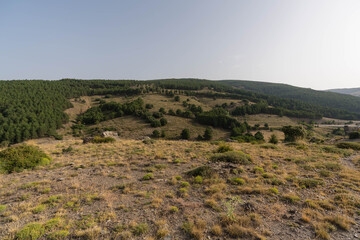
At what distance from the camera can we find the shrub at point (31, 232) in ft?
16.4

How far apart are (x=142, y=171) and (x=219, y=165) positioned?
6.95 m

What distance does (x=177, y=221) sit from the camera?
A: 607 cm

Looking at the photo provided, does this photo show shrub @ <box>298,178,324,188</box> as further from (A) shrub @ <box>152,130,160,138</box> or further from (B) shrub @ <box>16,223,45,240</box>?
(A) shrub @ <box>152,130,160,138</box>

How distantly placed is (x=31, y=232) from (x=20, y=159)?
37.7 ft

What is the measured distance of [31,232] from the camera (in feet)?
16.8

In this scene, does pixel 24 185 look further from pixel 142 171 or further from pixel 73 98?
pixel 73 98

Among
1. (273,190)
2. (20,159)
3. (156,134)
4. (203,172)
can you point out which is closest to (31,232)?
(203,172)

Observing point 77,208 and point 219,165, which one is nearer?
point 77,208

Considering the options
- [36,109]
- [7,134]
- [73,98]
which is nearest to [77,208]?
[7,134]

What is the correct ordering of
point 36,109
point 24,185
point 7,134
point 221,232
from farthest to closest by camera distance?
point 36,109 → point 7,134 → point 24,185 → point 221,232

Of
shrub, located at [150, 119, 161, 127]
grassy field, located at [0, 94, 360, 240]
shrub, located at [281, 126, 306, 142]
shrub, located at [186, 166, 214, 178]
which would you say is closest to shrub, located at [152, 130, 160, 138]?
shrub, located at [150, 119, 161, 127]

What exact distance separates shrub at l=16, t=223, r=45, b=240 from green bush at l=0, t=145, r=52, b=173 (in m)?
10.1

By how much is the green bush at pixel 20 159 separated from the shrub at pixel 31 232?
10.1 metres

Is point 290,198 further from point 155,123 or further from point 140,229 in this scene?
point 155,123
